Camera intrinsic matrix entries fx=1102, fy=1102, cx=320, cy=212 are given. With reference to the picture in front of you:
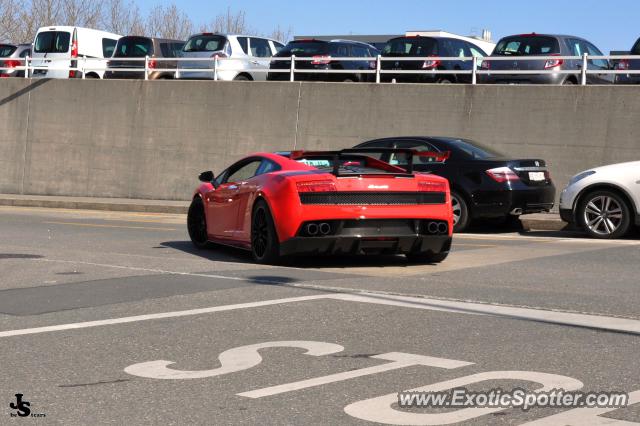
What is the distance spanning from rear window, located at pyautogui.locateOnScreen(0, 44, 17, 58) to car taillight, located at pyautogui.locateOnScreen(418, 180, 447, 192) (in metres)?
30.1

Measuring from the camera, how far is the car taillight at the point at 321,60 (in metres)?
26.3

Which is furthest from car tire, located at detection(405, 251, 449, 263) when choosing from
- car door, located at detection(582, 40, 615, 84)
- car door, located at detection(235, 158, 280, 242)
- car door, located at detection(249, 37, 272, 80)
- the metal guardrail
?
car door, located at detection(249, 37, 272, 80)

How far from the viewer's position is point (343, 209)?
11.3m

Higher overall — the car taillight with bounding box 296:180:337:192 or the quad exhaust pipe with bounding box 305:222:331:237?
the car taillight with bounding box 296:180:337:192

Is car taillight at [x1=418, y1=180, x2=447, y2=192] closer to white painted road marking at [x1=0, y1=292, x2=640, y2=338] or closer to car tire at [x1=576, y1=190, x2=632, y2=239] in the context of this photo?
white painted road marking at [x1=0, y1=292, x2=640, y2=338]

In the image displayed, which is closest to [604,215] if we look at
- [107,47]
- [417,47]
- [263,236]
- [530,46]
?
[263,236]

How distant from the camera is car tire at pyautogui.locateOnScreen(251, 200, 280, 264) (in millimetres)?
11617

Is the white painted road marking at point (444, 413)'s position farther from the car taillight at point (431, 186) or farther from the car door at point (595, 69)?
the car door at point (595, 69)

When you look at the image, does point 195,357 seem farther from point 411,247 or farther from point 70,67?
point 70,67

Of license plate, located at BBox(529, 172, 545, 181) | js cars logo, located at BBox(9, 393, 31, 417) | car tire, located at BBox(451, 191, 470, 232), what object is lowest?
js cars logo, located at BBox(9, 393, 31, 417)

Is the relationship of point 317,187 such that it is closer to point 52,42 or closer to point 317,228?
point 317,228

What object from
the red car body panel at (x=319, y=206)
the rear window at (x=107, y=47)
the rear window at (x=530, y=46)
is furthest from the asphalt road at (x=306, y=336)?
the rear window at (x=107, y=47)

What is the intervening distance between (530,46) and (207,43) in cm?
983

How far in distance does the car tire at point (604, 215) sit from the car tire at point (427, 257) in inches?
176
